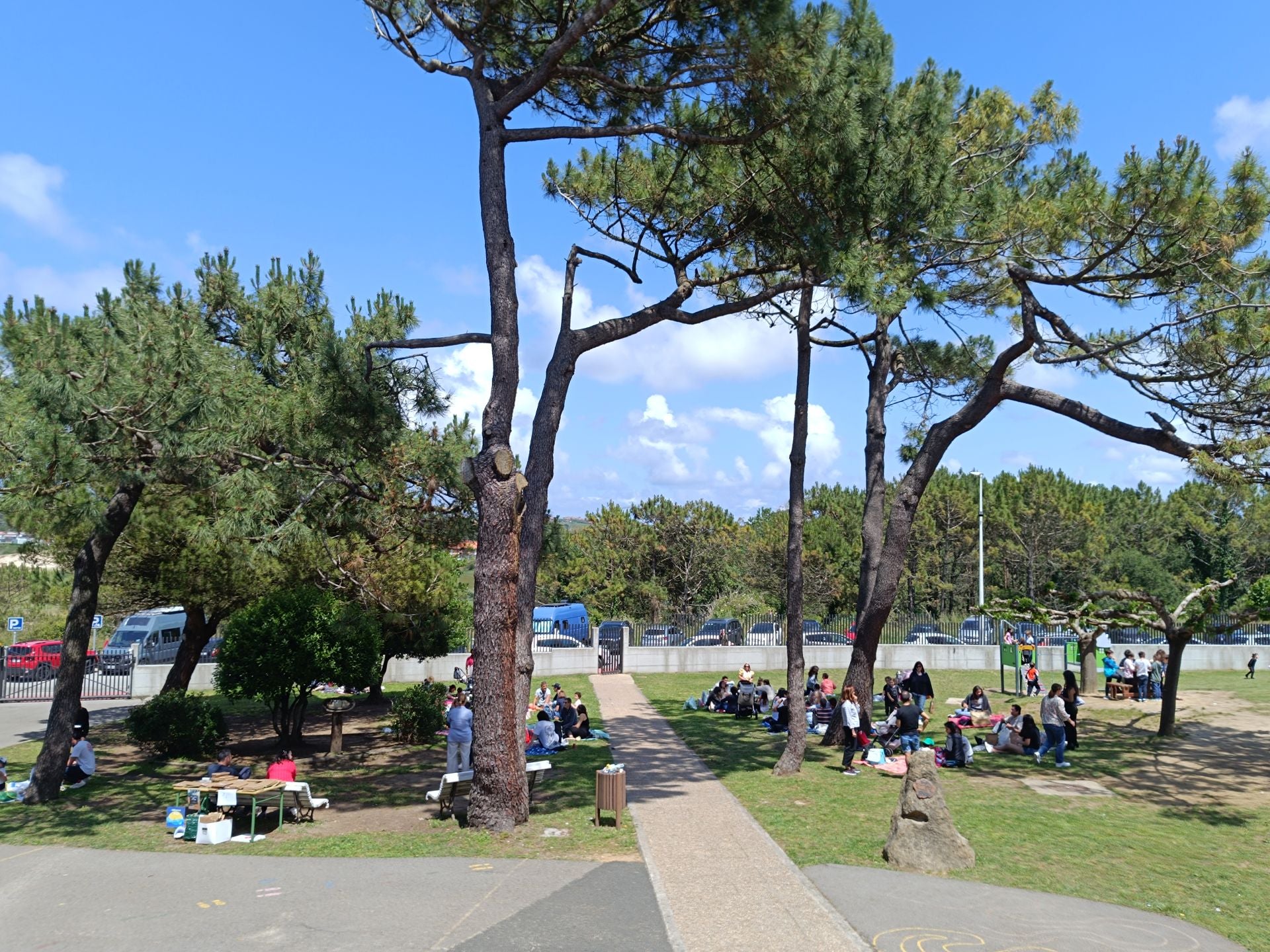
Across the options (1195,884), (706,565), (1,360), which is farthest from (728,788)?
(706,565)

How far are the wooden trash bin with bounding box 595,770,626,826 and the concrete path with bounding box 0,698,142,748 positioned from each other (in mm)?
12201

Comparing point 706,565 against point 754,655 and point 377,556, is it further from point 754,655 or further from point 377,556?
point 377,556

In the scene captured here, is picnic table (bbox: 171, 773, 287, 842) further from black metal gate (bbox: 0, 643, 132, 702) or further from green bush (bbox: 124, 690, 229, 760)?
black metal gate (bbox: 0, 643, 132, 702)

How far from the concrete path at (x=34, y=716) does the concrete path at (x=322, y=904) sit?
35.4ft

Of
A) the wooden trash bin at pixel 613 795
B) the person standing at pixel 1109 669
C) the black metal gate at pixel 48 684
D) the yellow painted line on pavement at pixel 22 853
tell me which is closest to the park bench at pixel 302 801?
the yellow painted line on pavement at pixel 22 853

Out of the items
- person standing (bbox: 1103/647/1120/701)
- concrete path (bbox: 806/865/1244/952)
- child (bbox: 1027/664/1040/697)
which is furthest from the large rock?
person standing (bbox: 1103/647/1120/701)

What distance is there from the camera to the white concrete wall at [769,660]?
28.1m

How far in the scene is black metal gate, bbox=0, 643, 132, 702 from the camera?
24.9 metres

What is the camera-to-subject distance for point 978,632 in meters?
32.7

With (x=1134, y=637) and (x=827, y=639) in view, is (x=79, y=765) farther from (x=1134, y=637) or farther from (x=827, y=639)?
(x=1134, y=637)

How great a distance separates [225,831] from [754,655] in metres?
22.1

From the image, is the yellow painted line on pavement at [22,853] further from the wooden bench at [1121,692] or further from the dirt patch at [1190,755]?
the wooden bench at [1121,692]

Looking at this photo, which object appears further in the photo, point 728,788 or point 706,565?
point 706,565

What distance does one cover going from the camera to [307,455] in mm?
12883
